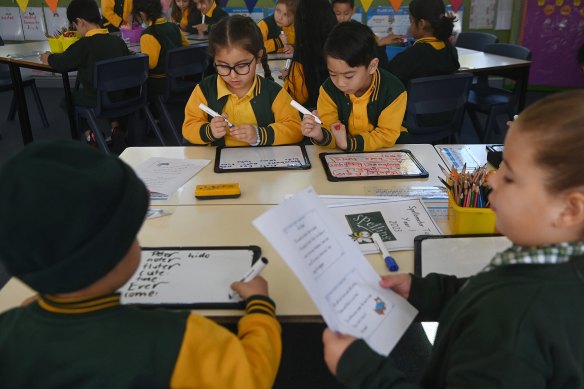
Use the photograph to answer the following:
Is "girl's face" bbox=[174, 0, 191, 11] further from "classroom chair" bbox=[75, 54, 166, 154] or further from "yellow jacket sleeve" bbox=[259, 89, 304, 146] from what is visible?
"yellow jacket sleeve" bbox=[259, 89, 304, 146]

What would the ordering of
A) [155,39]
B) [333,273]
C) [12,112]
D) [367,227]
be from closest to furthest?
[333,273] → [367,227] → [155,39] → [12,112]

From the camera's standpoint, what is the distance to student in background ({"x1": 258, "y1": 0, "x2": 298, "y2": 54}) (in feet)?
13.2

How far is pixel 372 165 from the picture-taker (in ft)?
5.65

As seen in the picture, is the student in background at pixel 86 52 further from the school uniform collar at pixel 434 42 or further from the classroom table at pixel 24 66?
the school uniform collar at pixel 434 42

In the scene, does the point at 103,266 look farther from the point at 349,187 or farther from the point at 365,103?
the point at 365,103

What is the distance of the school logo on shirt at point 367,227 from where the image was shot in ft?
4.19

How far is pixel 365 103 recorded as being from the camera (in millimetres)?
1987

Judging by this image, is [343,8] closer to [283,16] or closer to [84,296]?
[283,16]

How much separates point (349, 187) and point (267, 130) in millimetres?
497

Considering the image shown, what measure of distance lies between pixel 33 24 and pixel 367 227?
5682 millimetres

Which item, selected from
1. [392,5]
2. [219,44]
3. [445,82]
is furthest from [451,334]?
[392,5]

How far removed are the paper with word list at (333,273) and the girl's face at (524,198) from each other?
0.29 m

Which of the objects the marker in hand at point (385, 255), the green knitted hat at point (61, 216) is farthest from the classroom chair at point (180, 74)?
the green knitted hat at point (61, 216)

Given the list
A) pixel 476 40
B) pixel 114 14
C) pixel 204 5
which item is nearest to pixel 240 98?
pixel 476 40
